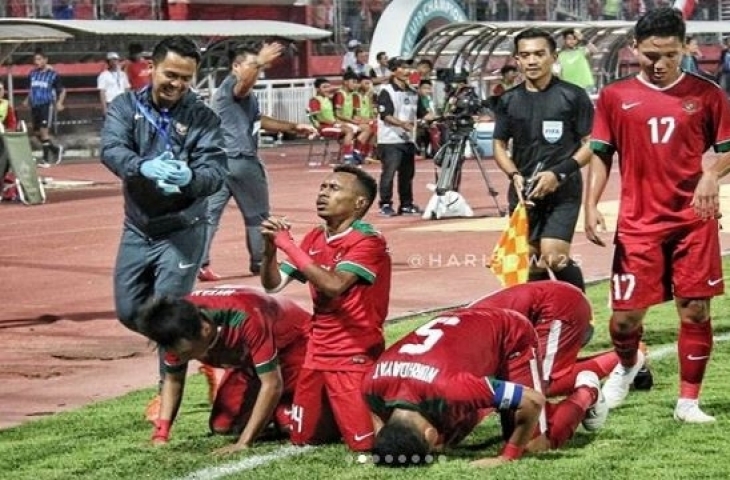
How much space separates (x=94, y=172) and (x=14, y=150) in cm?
842

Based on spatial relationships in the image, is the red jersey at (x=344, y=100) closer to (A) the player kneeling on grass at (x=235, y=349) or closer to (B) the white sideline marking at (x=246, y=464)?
(A) the player kneeling on grass at (x=235, y=349)

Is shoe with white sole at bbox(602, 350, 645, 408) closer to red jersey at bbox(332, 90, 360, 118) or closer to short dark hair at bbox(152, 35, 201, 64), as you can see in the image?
short dark hair at bbox(152, 35, 201, 64)

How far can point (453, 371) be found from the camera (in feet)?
24.8

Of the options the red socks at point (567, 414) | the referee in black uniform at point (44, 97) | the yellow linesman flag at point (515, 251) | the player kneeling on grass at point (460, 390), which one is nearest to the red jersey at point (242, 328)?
the player kneeling on grass at point (460, 390)

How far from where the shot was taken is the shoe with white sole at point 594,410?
326 inches

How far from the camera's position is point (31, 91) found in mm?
32219

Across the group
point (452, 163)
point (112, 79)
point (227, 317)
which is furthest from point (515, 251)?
point (112, 79)

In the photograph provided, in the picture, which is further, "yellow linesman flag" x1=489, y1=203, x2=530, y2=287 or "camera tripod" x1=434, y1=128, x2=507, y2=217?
"camera tripod" x1=434, y1=128, x2=507, y2=217

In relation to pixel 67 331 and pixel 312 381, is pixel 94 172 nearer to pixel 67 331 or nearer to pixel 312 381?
pixel 67 331

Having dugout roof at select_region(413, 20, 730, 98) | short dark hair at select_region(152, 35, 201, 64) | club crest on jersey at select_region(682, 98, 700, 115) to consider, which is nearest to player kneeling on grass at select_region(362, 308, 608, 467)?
club crest on jersey at select_region(682, 98, 700, 115)

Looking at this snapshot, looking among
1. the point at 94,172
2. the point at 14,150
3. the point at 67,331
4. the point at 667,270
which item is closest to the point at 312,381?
the point at 667,270

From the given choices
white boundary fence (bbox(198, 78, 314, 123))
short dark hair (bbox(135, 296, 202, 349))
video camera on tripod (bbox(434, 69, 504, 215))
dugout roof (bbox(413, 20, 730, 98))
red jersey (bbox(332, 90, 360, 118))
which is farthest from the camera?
white boundary fence (bbox(198, 78, 314, 123))

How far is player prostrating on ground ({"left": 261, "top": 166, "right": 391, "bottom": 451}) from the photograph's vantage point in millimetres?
8266

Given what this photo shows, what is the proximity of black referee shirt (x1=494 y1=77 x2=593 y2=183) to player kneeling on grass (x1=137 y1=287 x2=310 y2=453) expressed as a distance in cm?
248
